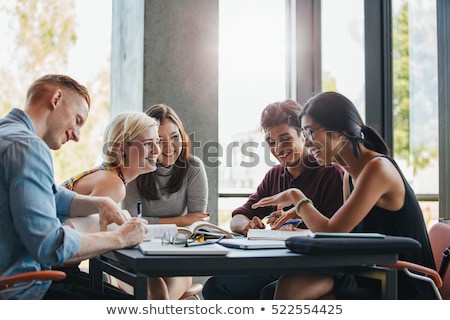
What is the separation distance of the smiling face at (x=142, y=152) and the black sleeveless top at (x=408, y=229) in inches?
43.7

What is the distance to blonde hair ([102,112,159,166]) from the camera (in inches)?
108

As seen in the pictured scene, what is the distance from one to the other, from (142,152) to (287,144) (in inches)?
29.6

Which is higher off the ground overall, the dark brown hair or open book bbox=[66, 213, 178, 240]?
the dark brown hair

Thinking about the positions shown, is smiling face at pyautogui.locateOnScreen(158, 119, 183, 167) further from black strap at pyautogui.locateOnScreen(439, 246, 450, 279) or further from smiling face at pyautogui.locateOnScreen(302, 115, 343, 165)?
black strap at pyautogui.locateOnScreen(439, 246, 450, 279)

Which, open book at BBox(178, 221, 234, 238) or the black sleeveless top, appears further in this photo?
open book at BBox(178, 221, 234, 238)

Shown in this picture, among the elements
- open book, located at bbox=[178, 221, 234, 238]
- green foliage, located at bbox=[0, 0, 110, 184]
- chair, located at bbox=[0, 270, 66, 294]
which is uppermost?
green foliage, located at bbox=[0, 0, 110, 184]

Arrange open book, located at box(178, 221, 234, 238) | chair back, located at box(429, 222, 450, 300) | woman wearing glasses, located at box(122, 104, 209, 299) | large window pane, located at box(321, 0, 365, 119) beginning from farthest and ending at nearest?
large window pane, located at box(321, 0, 365, 119) → woman wearing glasses, located at box(122, 104, 209, 299) → chair back, located at box(429, 222, 450, 300) → open book, located at box(178, 221, 234, 238)

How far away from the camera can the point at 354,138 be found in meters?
2.38

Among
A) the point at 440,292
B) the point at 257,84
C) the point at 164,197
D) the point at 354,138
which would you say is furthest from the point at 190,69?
the point at 440,292

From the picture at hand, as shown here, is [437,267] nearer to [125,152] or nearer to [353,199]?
[353,199]

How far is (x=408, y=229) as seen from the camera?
2.18 m

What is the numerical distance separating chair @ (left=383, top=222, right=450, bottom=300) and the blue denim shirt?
1065 mm

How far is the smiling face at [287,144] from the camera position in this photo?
2904 millimetres

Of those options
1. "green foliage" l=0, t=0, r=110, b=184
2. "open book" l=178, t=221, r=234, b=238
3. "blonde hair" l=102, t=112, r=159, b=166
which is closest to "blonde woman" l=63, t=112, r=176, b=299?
"blonde hair" l=102, t=112, r=159, b=166
